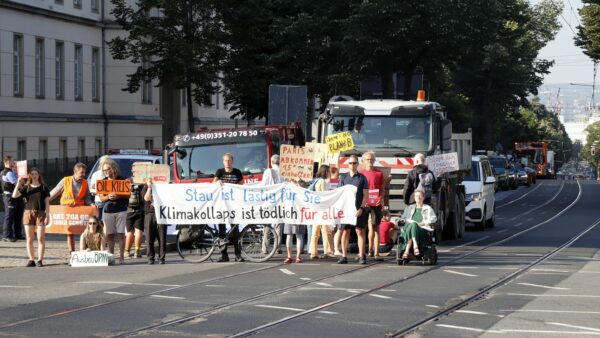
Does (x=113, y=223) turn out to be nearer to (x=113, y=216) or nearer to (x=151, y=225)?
(x=113, y=216)

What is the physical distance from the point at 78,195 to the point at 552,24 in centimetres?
8603

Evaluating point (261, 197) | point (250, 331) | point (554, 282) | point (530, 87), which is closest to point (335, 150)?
point (261, 197)

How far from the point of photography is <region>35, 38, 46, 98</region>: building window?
4950cm

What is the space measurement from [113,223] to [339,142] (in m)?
4.62

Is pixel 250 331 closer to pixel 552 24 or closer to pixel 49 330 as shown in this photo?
pixel 49 330

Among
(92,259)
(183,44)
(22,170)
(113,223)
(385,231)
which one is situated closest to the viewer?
(92,259)

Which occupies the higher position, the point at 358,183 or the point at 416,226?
the point at 358,183

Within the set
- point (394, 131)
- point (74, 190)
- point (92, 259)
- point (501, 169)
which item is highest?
point (394, 131)

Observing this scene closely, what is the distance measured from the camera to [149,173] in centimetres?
2381

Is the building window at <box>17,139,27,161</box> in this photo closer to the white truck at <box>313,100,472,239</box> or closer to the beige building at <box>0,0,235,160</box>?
the beige building at <box>0,0,235,160</box>

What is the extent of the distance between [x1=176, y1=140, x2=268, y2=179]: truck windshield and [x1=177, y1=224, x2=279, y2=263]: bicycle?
3.25 meters

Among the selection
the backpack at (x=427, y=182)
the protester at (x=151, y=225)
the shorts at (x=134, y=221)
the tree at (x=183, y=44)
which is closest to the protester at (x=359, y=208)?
the backpack at (x=427, y=182)

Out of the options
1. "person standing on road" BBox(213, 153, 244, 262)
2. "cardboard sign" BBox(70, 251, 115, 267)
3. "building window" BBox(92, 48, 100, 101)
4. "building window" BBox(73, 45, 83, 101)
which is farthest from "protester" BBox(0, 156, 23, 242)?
"building window" BBox(92, 48, 100, 101)

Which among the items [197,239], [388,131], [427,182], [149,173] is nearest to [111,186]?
[149,173]
